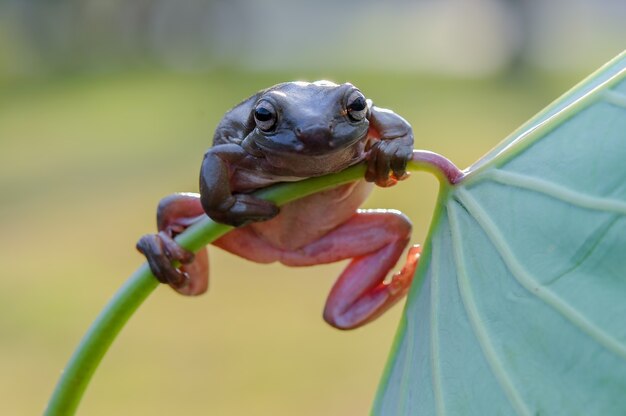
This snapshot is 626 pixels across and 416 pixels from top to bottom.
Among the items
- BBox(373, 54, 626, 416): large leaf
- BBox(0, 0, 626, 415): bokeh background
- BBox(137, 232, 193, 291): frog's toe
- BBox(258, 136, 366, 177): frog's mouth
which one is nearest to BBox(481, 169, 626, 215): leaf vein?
BBox(373, 54, 626, 416): large leaf

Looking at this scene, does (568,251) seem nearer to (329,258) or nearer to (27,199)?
(329,258)

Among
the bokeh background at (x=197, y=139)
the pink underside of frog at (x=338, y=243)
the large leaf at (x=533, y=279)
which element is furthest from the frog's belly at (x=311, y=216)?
the bokeh background at (x=197, y=139)

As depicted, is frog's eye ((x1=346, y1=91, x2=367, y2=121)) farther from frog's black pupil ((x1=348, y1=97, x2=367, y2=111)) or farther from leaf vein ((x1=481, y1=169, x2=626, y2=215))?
leaf vein ((x1=481, y1=169, x2=626, y2=215))

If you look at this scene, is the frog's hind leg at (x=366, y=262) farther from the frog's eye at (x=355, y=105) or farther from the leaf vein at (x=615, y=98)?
the leaf vein at (x=615, y=98)

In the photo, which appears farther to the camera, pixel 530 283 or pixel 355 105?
pixel 355 105

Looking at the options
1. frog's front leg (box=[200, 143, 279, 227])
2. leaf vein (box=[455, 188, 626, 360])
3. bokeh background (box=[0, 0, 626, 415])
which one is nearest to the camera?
leaf vein (box=[455, 188, 626, 360])

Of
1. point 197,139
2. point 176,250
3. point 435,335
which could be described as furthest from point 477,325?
point 197,139

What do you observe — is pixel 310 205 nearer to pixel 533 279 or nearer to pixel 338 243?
pixel 338 243
